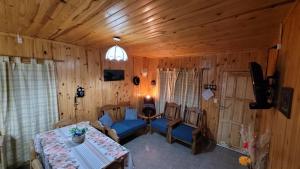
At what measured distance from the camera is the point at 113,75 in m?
3.71

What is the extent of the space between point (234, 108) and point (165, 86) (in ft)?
6.64

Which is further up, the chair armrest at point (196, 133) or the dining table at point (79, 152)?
the dining table at point (79, 152)

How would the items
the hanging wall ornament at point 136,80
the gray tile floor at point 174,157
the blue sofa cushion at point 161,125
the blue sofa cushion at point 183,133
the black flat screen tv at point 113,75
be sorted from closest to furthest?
the gray tile floor at point 174,157 → the blue sofa cushion at point 183,133 → the black flat screen tv at point 113,75 → the blue sofa cushion at point 161,125 → the hanging wall ornament at point 136,80

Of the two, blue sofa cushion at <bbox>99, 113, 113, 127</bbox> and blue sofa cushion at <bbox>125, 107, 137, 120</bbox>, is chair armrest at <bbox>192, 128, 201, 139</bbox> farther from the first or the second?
blue sofa cushion at <bbox>99, 113, 113, 127</bbox>

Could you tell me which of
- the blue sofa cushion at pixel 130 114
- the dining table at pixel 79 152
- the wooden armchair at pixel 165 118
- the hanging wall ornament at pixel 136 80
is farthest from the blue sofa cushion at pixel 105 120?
the hanging wall ornament at pixel 136 80

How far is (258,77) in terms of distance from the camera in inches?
54.4

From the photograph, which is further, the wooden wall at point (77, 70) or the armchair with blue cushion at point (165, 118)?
the armchair with blue cushion at point (165, 118)

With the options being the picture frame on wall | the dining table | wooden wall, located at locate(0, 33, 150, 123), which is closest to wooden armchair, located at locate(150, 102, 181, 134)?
wooden wall, located at locate(0, 33, 150, 123)

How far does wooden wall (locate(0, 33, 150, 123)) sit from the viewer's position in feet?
7.72

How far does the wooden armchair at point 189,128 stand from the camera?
3.15 metres

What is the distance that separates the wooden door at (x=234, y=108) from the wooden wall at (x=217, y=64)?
12cm

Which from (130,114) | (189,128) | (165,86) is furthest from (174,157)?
(165,86)

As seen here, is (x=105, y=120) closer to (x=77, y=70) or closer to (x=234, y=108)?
(x=77, y=70)

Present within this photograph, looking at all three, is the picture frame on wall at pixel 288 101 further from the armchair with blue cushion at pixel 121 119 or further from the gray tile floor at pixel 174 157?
the armchair with blue cushion at pixel 121 119
